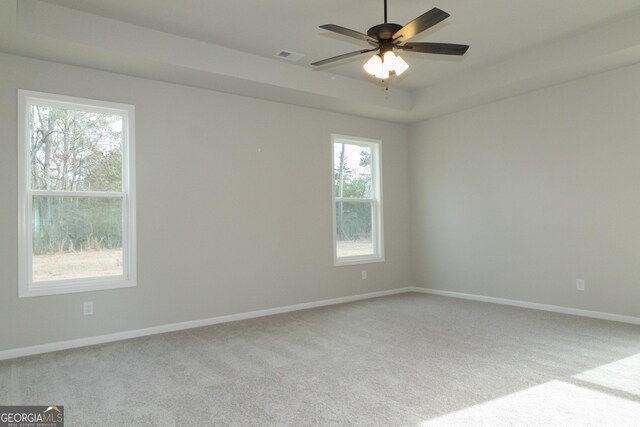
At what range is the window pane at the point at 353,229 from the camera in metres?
5.96

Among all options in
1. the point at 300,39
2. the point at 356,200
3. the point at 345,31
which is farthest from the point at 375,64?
the point at 356,200

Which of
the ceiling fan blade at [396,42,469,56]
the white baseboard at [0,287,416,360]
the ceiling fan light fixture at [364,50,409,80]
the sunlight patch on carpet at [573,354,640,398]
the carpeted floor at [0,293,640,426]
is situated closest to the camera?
the carpeted floor at [0,293,640,426]

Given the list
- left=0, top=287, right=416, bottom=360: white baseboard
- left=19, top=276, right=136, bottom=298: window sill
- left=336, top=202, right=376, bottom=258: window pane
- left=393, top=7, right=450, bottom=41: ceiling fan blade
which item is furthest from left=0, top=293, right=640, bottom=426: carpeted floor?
left=393, top=7, right=450, bottom=41: ceiling fan blade

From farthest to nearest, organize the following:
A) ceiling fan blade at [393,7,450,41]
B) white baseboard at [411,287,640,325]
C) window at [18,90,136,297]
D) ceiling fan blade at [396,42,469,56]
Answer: white baseboard at [411,287,640,325] < window at [18,90,136,297] < ceiling fan blade at [396,42,469,56] < ceiling fan blade at [393,7,450,41]

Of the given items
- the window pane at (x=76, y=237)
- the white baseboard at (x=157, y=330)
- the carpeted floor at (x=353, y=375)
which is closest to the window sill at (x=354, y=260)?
the white baseboard at (x=157, y=330)

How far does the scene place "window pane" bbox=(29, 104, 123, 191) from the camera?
151 inches

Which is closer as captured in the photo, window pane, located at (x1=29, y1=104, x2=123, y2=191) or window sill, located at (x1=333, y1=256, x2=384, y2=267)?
window pane, located at (x1=29, y1=104, x2=123, y2=191)

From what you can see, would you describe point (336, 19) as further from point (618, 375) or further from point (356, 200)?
point (618, 375)

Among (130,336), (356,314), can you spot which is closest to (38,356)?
(130,336)

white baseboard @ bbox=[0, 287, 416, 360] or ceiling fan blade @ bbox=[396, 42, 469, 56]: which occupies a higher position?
ceiling fan blade @ bbox=[396, 42, 469, 56]

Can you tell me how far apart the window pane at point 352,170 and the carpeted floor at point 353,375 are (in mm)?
2199

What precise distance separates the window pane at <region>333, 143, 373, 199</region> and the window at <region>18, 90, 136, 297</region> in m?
2.83

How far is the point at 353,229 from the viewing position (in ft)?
20.1

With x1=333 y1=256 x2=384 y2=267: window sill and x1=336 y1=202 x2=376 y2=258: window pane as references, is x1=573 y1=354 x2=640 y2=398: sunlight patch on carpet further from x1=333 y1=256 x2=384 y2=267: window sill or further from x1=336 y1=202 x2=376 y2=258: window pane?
x1=336 y1=202 x2=376 y2=258: window pane
